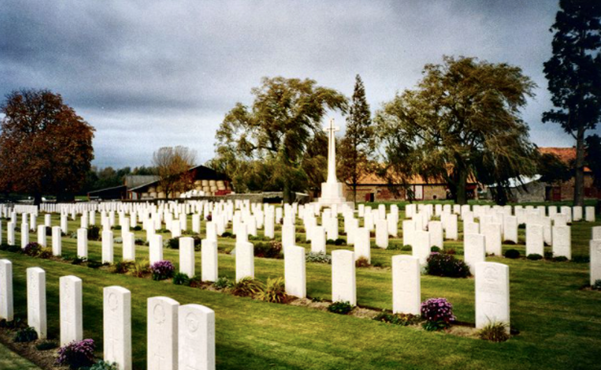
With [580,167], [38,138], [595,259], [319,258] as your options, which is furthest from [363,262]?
[38,138]

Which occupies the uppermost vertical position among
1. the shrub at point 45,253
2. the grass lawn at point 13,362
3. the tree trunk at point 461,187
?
the tree trunk at point 461,187

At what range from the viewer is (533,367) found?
513 centimetres

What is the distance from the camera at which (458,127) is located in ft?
94.9

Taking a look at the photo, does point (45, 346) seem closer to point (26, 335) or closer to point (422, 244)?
point (26, 335)

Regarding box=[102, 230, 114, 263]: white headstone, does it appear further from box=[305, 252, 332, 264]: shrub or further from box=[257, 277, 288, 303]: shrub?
box=[257, 277, 288, 303]: shrub

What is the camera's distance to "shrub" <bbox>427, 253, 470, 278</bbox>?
1005 centimetres

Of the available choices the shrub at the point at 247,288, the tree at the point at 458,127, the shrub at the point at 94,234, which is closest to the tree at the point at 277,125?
the tree at the point at 458,127

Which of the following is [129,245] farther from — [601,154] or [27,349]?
[601,154]

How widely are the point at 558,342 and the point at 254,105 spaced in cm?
3426

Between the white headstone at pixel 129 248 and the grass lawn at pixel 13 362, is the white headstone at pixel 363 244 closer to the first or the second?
the white headstone at pixel 129 248

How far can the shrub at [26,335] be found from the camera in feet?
21.6

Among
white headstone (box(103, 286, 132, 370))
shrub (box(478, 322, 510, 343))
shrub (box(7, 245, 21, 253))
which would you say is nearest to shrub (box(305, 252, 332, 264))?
Result: shrub (box(478, 322, 510, 343))

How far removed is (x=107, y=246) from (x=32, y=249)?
4.16 metres

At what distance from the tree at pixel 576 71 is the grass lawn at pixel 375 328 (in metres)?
1.55
